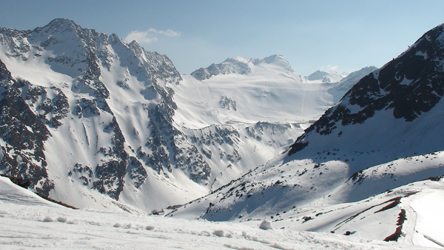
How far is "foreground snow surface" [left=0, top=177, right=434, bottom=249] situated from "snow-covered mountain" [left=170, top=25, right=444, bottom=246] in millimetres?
20164

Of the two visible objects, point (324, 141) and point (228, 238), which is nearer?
point (228, 238)

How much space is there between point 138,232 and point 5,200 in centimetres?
1130

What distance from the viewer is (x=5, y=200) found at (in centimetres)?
2034

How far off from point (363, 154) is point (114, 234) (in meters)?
84.9

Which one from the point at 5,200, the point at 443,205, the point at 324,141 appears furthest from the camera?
the point at 324,141

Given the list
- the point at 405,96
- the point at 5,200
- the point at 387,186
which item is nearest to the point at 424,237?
the point at 5,200

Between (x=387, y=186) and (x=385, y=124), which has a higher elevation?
(x=385, y=124)

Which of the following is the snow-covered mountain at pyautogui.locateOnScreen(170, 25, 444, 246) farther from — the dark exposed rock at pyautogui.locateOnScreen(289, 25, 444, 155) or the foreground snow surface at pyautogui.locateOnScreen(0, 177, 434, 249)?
the foreground snow surface at pyautogui.locateOnScreen(0, 177, 434, 249)

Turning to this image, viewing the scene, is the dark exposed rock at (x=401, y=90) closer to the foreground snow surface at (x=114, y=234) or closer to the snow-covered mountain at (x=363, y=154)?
the snow-covered mountain at (x=363, y=154)

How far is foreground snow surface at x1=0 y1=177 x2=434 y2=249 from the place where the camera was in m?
13.7

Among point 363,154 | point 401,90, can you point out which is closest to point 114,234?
point 363,154

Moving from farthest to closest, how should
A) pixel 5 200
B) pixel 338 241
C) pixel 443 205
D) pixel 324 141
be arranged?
pixel 324 141 → pixel 443 205 → pixel 5 200 → pixel 338 241

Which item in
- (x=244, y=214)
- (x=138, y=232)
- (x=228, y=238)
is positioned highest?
(x=138, y=232)

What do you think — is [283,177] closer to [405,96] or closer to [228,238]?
[405,96]
